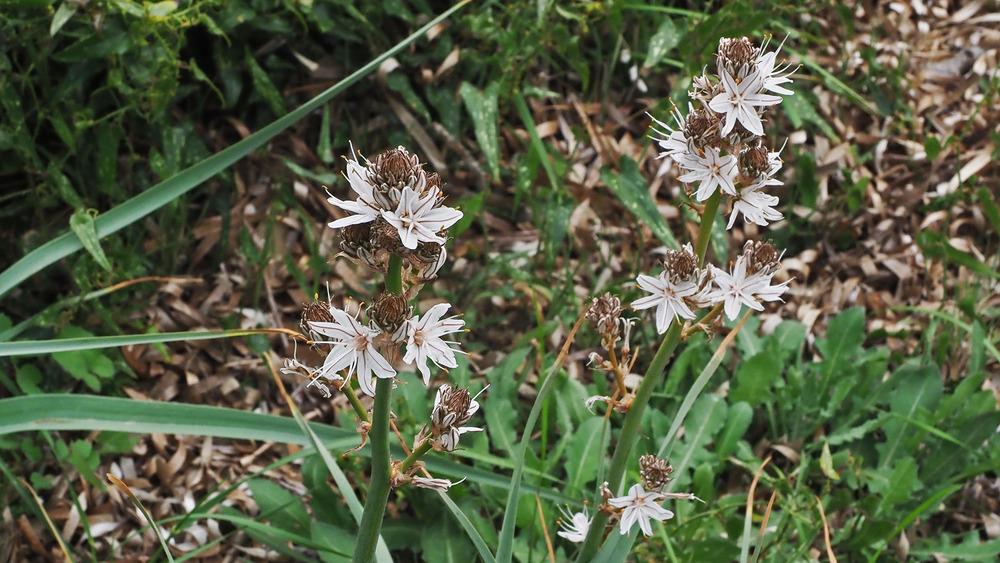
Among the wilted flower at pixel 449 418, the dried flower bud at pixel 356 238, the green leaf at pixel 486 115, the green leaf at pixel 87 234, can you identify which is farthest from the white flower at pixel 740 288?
the green leaf at pixel 486 115

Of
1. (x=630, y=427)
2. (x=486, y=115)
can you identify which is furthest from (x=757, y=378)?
(x=630, y=427)

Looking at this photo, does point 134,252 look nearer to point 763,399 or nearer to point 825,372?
point 763,399

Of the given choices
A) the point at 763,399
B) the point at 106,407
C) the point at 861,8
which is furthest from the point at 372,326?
the point at 861,8

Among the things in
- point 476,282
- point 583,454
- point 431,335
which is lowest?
point 583,454

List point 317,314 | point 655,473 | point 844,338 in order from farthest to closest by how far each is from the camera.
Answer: point 844,338, point 655,473, point 317,314

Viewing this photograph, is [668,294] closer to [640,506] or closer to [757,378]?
[640,506]

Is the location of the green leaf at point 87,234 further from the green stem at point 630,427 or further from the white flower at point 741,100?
the white flower at point 741,100

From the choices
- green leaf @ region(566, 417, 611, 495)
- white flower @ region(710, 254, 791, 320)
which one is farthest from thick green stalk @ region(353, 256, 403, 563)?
green leaf @ region(566, 417, 611, 495)
